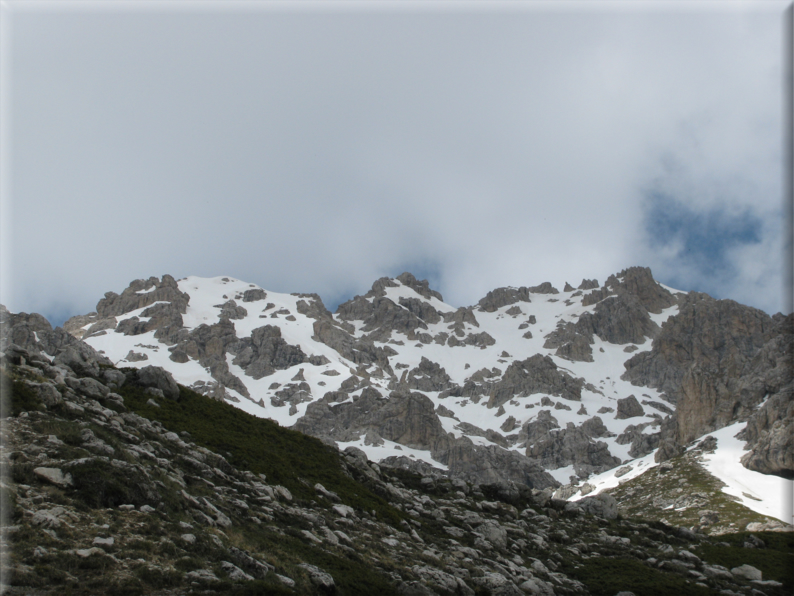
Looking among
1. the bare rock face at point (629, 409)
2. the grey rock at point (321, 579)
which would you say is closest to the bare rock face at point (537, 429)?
the bare rock face at point (629, 409)

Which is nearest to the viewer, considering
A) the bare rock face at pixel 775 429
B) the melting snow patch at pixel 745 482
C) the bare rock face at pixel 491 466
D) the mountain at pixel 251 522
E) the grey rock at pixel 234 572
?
the mountain at pixel 251 522

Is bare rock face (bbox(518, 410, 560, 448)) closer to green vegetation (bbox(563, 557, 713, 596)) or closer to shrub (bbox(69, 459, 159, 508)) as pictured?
green vegetation (bbox(563, 557, 713, 596))

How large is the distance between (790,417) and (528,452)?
99.9 m

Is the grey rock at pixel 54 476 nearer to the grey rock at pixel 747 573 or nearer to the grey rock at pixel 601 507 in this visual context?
the grey rock at pixel 747 573

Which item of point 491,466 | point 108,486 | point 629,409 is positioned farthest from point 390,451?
point 108,486

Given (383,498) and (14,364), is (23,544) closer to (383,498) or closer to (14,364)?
(14,364)

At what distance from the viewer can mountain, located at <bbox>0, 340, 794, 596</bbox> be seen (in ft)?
35.3

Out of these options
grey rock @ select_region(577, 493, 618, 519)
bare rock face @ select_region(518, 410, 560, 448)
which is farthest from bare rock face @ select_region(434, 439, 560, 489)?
grey rock @ select_region(577, 493, 618, 519)

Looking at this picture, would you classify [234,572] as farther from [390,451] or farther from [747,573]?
[390,451]

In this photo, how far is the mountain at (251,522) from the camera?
10.8 meters

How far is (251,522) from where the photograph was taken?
16797mm

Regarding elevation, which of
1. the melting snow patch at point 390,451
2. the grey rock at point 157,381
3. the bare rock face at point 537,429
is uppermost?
the bare rock face at point 537,429

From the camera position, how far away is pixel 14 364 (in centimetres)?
2152

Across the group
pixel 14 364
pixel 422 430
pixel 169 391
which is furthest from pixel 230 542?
pixel 422 430
